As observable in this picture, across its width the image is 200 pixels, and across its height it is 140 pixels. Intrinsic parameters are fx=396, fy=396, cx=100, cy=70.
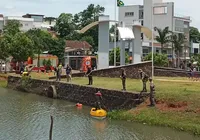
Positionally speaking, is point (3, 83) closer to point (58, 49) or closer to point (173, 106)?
point (58, 49)

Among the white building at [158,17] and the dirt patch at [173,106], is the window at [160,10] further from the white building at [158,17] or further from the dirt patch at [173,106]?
the dirt patch at [173,106]

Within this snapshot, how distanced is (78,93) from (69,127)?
12.9 metres

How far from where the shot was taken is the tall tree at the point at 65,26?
10969 centimetres

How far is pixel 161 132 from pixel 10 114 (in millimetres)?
12460

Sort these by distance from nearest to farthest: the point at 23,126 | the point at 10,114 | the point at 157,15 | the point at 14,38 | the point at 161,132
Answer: the point at 161,132 → the point at 23,126 → the point at 10,114 → the point at 14,38 → the point at 157,15

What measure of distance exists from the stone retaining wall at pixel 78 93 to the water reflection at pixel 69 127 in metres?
2.03

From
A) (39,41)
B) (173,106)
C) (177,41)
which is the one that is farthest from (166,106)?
(177,41)

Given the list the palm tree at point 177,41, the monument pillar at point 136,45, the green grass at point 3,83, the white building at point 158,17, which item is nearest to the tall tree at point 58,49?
the white building at point 158,17

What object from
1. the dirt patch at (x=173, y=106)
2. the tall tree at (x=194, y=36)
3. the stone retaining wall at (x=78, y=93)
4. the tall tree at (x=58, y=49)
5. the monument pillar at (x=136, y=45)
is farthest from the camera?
the tall tree at (x=194, y=36)

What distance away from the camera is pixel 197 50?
116 metres

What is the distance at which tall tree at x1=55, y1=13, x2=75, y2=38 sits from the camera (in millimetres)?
109688

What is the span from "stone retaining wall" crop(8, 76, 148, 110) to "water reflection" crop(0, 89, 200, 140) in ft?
6.65

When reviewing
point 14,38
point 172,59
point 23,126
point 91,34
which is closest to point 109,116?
point 23,126

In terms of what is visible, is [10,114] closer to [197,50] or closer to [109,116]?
[109,116]
